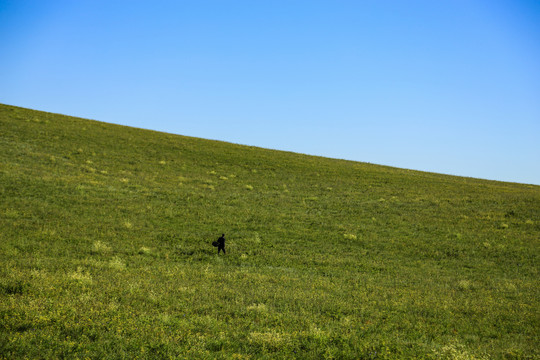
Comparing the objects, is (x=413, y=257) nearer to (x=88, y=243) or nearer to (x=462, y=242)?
(x=462, y=242)

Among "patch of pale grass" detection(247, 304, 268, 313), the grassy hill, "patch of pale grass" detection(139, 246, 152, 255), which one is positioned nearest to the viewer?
the grassy hill

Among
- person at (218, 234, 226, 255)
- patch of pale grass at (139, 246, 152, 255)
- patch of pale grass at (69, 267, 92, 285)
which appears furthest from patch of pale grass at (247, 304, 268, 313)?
patch of pale grass at (139, 246, 152, 255)

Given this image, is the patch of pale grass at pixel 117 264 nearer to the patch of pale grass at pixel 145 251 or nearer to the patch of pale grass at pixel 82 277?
the patch of pale grass at pixel 82 277

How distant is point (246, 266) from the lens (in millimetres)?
16359

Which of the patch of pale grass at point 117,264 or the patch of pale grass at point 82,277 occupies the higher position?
the patch of pale grass at point 82,277

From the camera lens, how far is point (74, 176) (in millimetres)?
30750

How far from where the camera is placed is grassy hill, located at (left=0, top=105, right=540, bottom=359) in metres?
8.16

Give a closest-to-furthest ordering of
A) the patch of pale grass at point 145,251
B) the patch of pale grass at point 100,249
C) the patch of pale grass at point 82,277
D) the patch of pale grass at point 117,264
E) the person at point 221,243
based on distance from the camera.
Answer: the patch of pale grass at point 82,277
the patch of pale grass at point 117,264
the patch of pale grass at point 100,249
the patch of pale grass at point 145,251
the person at point 221,243

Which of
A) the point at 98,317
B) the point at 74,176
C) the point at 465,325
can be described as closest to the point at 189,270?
the point at 98,317

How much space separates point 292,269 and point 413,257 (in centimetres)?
866

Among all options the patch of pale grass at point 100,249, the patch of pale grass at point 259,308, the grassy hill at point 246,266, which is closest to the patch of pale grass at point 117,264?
the grassy hill at point 246,266

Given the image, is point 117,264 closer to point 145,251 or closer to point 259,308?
point 145,251

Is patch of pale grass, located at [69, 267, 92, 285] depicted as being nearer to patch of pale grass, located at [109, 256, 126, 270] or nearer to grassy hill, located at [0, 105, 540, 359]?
grassy hill, located at [0, 105, 540, 359]

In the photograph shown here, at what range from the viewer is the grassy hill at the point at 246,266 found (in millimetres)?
8164
